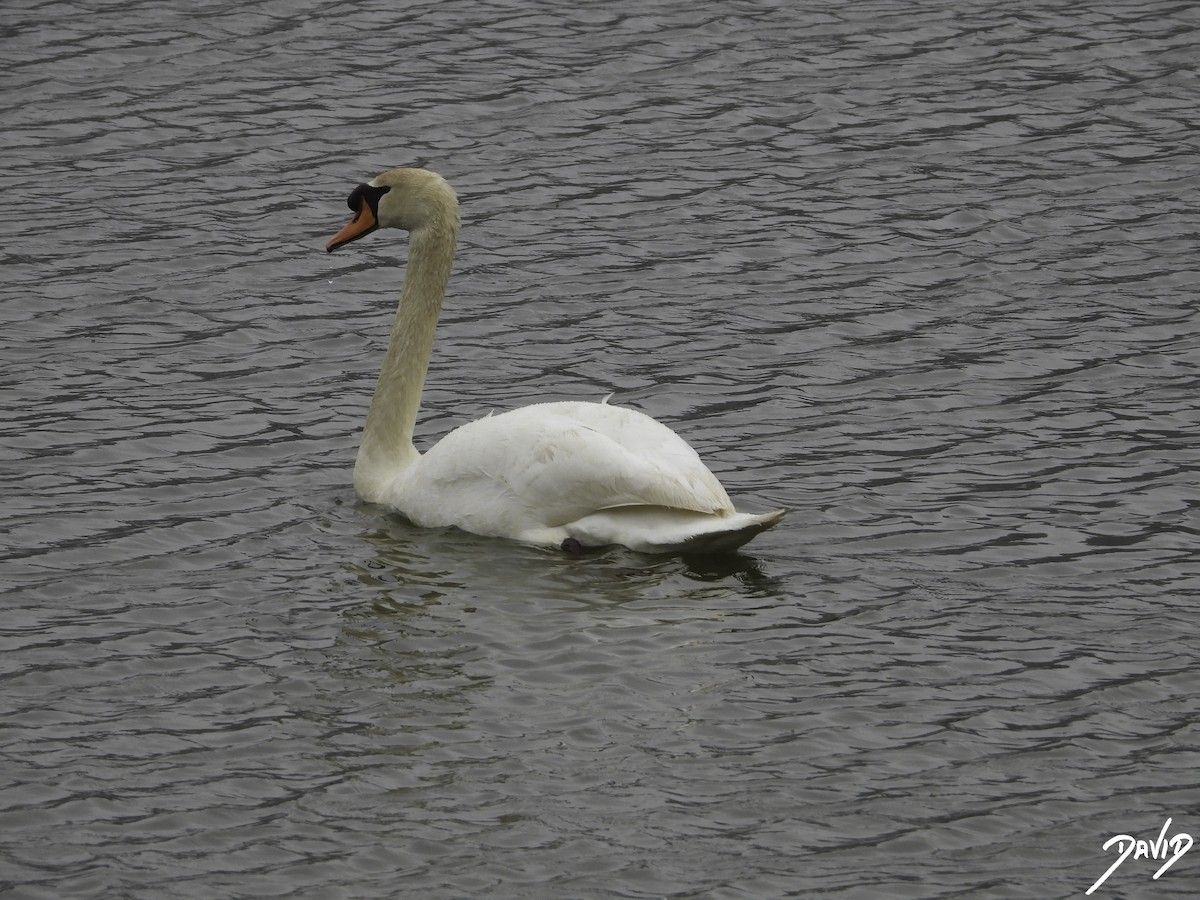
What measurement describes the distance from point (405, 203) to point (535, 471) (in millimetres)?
2232

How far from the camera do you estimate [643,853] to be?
7121 millimetres

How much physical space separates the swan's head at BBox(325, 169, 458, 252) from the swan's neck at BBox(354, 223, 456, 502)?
0.06 m

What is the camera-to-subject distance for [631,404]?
40.8 feet

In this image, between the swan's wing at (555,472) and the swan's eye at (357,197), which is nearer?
the swan's wing at (555,472)

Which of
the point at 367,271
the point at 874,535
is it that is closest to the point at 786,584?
the point at 874,535

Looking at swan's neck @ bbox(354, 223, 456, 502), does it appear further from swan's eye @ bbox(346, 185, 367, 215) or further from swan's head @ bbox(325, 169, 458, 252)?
swan's eye @ bbox(346, 185, 367, 215)

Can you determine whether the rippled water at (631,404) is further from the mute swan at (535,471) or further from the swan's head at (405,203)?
the swan's head at (405,203)

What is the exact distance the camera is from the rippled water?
24.4ft

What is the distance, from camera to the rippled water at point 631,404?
7426 mm
